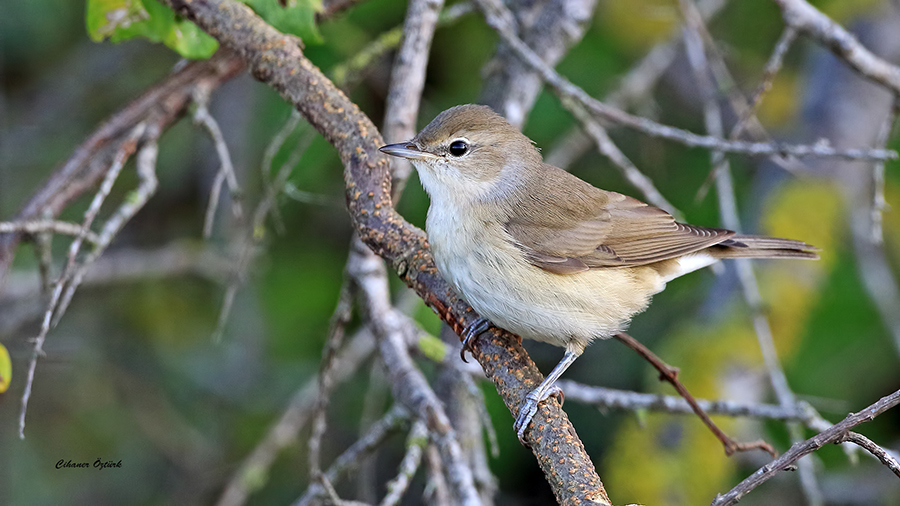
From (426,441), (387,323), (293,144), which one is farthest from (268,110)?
(426,441)

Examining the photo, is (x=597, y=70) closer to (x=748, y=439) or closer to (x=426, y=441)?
(x=748, y=439)

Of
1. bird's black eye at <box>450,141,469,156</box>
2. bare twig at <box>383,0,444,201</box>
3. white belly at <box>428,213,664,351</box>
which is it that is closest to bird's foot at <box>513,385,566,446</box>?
white belly at <box>428,213,664,351</box>

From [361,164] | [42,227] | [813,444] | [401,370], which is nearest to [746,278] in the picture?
[401,370]

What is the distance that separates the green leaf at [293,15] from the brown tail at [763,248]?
2.05 metres

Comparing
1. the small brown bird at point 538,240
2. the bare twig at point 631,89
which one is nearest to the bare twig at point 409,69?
the small brown bird at point 538,240

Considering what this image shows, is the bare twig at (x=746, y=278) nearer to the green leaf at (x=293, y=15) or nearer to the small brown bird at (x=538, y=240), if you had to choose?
the small brown bird at (x=538, y=240)

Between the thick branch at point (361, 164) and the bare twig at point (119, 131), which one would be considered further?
the bare twig at point (119, 131)

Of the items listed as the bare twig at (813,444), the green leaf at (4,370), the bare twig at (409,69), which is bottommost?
the green leaf at (4,370)

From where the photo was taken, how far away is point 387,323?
10.2 feet

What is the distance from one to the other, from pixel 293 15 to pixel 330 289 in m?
2.43

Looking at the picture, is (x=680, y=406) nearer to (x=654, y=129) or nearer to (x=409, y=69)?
(x=654, y=129)

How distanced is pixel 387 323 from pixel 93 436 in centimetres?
288

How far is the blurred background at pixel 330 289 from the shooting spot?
15.1ft

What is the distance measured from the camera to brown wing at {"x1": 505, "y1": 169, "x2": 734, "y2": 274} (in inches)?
125
